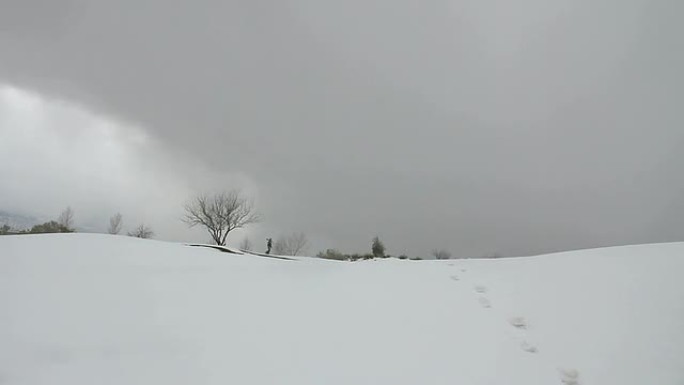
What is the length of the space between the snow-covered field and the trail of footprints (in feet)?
0.07

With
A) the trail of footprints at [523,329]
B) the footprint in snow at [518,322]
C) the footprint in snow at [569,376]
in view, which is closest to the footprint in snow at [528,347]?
the trail of footprints at [523,329]

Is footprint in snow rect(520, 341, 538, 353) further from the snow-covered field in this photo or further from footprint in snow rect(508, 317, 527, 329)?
footprint in snow rect(508, 317, 527, 329)

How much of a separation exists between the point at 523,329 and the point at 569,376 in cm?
99

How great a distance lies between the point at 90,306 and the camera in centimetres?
389

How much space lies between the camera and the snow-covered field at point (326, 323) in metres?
3.11

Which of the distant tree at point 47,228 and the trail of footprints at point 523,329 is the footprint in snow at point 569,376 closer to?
the trail of footprints at point 523,329

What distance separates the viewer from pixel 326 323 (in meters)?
4.31

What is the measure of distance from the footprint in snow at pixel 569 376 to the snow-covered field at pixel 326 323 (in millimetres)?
18


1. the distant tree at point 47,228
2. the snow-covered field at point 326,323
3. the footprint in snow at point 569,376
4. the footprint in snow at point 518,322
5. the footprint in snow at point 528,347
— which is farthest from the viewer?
the distant tree at point 47,228

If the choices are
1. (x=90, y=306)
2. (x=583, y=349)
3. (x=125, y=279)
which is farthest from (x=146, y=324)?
(x=583, y=349)

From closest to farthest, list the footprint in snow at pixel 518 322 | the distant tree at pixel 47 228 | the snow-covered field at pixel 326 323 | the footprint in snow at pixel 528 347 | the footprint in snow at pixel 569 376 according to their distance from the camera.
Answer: the snow-covered field at pixel 326 323 < the footprint in snow at pixel 569 376 < the footprint in snow at pixel 528 347 < the footprint in snow at pixel 518 322 < the distant tree at pixel 47 228

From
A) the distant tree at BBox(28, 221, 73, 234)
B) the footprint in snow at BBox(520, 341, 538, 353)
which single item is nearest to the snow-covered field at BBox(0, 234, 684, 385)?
the footprint in snow at BBox(520, 341, 538, 353)

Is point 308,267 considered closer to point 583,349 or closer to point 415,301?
point 415,301

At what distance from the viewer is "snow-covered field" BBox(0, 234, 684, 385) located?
3.11m
